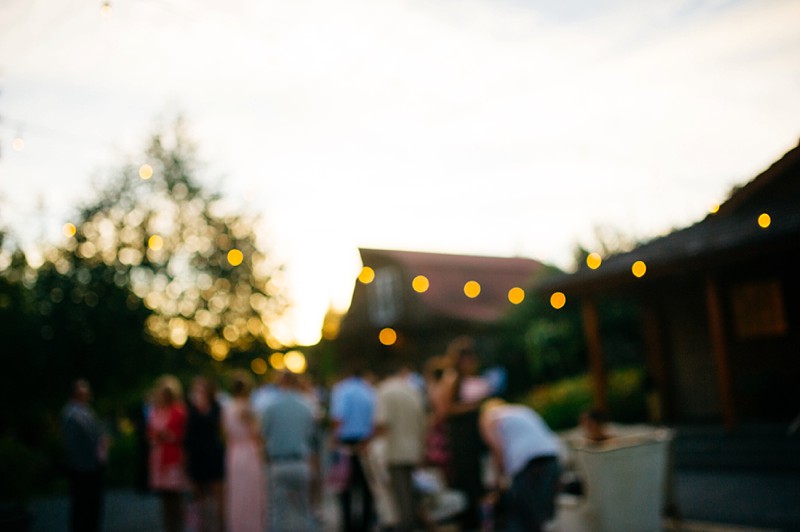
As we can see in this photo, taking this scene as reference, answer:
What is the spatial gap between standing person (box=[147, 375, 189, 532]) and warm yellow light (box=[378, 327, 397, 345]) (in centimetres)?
2346

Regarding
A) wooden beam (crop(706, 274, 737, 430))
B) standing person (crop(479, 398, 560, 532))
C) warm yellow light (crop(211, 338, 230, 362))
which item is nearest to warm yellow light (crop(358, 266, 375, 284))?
warm yellow light (crop(211, 338, 230, 362))

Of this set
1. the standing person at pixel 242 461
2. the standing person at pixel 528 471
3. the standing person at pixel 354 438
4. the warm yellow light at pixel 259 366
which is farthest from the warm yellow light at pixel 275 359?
the standing person at pixel 528 471

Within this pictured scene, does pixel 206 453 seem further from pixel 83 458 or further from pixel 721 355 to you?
pixel 721 355

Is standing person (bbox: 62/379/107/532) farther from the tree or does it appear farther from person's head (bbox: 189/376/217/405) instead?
the tree

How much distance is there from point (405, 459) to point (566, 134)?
416 cm

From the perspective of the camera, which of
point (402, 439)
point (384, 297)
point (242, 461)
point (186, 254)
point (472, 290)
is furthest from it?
point (384, 297)

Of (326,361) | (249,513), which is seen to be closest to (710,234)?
(249,513)

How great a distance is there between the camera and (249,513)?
8.66 metres

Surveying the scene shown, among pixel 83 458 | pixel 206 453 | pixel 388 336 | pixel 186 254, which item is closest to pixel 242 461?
pixel 206 453

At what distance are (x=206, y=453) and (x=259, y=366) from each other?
19996 mm

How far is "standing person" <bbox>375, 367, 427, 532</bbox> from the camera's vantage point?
8.20m

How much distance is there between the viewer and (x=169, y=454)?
29.3 ft

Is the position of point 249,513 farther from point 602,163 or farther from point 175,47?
point 602,163

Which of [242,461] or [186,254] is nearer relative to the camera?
[242,461]
